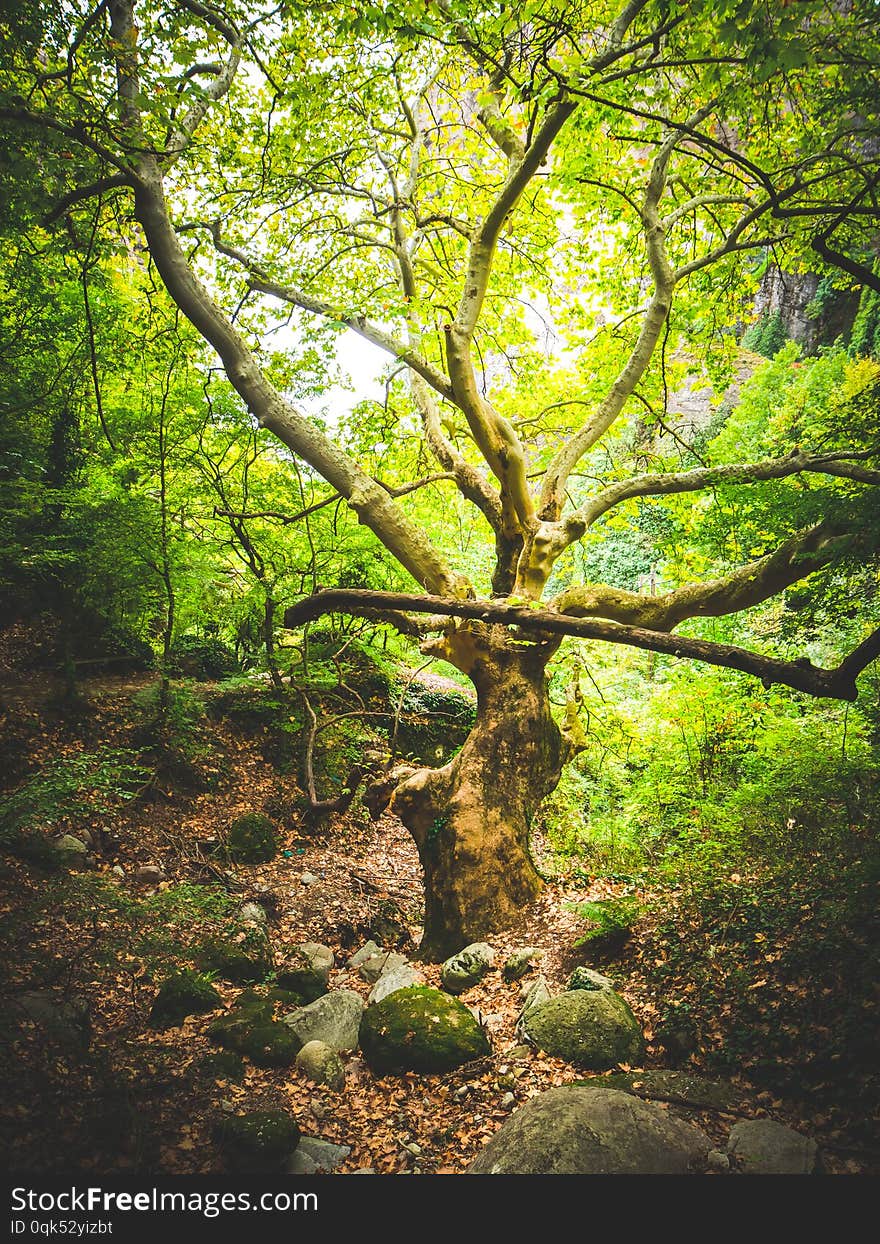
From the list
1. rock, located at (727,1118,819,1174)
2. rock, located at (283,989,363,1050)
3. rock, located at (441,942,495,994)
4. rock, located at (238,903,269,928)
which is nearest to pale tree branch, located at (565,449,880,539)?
rock, located at (441,942,495,994)

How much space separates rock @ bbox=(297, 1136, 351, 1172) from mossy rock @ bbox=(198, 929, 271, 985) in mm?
1705

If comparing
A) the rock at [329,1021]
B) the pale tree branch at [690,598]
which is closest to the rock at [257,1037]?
the rock at [329,1021]

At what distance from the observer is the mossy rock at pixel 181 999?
386 cm

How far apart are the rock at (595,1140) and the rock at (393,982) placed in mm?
1991

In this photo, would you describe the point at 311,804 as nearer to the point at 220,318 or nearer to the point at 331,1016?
the point at 331,1016

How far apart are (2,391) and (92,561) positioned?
2228 mm

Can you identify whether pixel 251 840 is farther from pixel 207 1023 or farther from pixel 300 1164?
pixel 300 1164

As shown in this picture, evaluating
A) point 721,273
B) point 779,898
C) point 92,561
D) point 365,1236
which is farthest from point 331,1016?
point 721,273

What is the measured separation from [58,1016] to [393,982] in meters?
2.56

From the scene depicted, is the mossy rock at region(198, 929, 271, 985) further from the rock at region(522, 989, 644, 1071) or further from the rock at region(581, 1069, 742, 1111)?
the rock at region(581, 1069, 742, 1111)

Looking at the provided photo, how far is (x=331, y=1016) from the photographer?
4.30 m

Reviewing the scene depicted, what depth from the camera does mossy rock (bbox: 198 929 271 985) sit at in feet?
15.3

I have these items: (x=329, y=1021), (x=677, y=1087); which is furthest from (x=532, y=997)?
(x=329, y=1021)

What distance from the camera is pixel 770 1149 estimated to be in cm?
251
